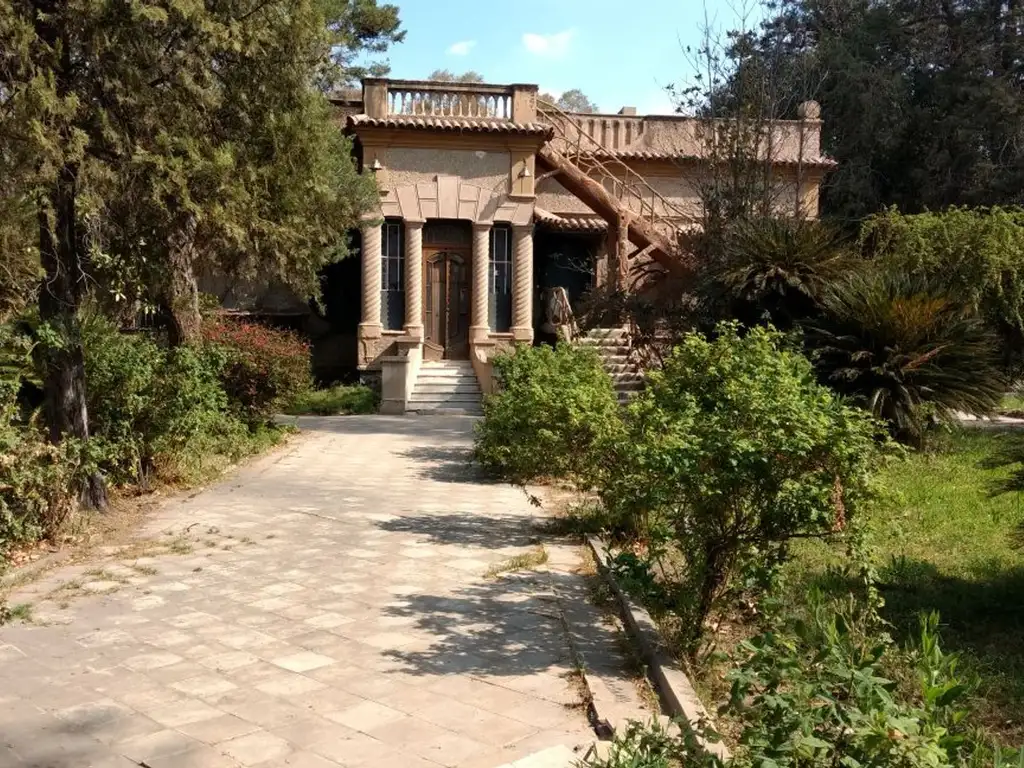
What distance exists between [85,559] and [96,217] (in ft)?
8.78

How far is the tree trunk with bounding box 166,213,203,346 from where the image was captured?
8.38m

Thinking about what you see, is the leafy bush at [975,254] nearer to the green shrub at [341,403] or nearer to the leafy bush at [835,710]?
the green shrub at [341,403]

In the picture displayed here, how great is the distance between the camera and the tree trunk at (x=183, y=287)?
330 inches

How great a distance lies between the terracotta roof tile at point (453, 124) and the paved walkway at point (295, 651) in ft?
40.6

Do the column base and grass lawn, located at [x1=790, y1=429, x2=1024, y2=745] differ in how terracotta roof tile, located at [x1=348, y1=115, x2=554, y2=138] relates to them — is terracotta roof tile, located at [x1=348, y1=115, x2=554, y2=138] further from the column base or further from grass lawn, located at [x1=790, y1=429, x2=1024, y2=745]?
grass lawn, located at [x1=790, y1=429, x2=1024, y2=745]

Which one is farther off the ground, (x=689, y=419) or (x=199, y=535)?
(x=689, y=419)

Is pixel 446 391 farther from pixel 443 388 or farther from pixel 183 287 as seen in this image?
pixel 183 287

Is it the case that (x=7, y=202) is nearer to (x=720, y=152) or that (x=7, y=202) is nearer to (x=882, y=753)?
(x=882, y=753)

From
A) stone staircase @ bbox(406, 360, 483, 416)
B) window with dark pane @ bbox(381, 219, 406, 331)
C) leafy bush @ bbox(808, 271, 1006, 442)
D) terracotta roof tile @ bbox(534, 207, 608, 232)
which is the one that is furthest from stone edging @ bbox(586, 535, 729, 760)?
terracotta roof tile @ bbox(534, 207, 608, 232)

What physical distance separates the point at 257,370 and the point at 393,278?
7.49 m

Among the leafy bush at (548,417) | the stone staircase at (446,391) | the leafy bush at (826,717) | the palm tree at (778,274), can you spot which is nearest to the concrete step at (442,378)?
the stone staircase at (446,391)

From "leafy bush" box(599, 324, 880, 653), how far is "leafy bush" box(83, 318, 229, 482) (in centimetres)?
519

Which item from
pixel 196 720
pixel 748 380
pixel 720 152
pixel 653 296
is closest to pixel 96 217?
pixel 196 720

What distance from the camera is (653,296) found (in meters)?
14.3
